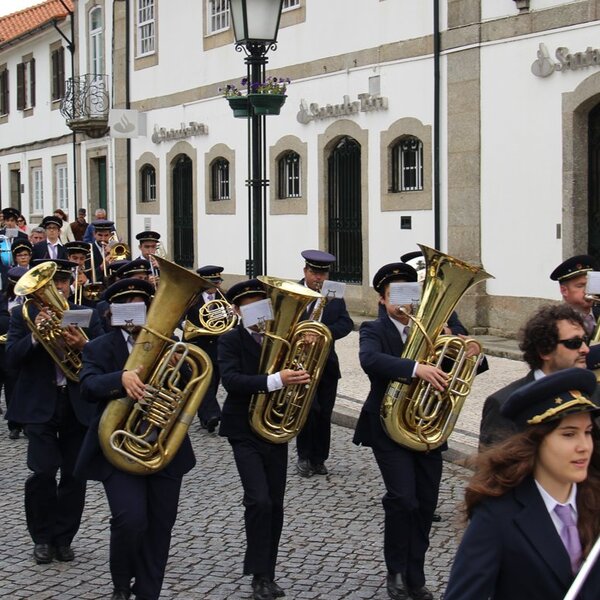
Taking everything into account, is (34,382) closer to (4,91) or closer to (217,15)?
(217,15)

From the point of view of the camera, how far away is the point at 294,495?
8.69 metres

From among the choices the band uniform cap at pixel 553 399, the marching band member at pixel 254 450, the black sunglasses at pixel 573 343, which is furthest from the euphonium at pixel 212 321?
the band uniform cap at pixel 553 399

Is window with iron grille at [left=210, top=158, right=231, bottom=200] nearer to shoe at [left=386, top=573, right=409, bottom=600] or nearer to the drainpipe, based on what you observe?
the drainpipe

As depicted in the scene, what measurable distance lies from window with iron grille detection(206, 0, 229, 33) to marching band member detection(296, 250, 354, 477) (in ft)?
45.9

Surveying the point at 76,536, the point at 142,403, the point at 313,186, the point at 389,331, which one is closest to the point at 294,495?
the point at 76,536

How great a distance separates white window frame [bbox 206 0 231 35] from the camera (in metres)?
22.7

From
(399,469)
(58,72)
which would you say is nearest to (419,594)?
(399,469)

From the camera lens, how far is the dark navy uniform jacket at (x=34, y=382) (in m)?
7.12

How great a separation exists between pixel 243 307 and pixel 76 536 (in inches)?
86.9

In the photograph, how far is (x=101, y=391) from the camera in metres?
5.94

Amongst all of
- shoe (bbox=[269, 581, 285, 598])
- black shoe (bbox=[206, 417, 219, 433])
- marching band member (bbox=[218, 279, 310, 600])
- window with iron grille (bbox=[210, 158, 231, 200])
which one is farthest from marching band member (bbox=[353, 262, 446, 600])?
window with iron grille (bbox=[210, 158, 231, 200])

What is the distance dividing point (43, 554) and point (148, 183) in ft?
65.5

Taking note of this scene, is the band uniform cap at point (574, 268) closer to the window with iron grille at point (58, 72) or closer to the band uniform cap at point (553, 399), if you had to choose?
the band uniform cap at point (553, 399)

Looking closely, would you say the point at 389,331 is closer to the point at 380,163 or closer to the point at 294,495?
the point at 294,495
